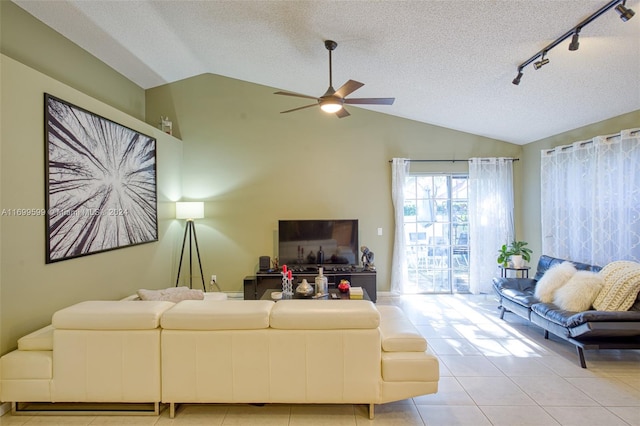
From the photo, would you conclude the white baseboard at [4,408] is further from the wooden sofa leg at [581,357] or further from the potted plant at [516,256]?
the potted plant at [516,256]

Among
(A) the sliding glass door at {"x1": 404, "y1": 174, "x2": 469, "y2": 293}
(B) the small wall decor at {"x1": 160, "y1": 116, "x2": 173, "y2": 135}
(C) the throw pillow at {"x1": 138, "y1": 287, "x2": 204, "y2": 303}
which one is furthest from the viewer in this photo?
(A) the sliding glass door at {"x1": 404, "y1": 174, "x2": 469, "y2": 293}

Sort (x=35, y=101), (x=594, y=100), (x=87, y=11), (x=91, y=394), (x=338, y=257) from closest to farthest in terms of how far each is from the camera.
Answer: (x=91, y=394) < (x=35, y=101) < (x=87, y=11) < (x=594, y=100) < (x=338, y=257)

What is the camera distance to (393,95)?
465 centimetres

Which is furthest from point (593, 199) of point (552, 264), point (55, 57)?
point (55, 57)

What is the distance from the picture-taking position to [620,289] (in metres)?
3.05

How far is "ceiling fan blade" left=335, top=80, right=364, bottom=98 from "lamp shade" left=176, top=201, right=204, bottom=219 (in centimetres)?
297

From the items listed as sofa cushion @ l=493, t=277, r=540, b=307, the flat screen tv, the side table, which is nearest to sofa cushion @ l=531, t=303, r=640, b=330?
sofa cushion @ l=493, t=277, r=540, b=307

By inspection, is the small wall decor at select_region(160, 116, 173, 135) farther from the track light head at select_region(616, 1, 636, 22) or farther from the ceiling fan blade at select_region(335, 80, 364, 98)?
the track light head at select_region(616, 1, 636, 22)

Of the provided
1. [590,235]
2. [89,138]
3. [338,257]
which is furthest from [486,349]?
[89,138]

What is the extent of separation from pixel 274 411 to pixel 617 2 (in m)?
3.74

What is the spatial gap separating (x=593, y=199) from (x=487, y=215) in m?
1.59

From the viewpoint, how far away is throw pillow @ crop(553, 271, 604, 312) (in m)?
3.23

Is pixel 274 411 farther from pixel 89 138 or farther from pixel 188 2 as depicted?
pixel 188 2

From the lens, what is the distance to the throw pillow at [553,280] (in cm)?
360
